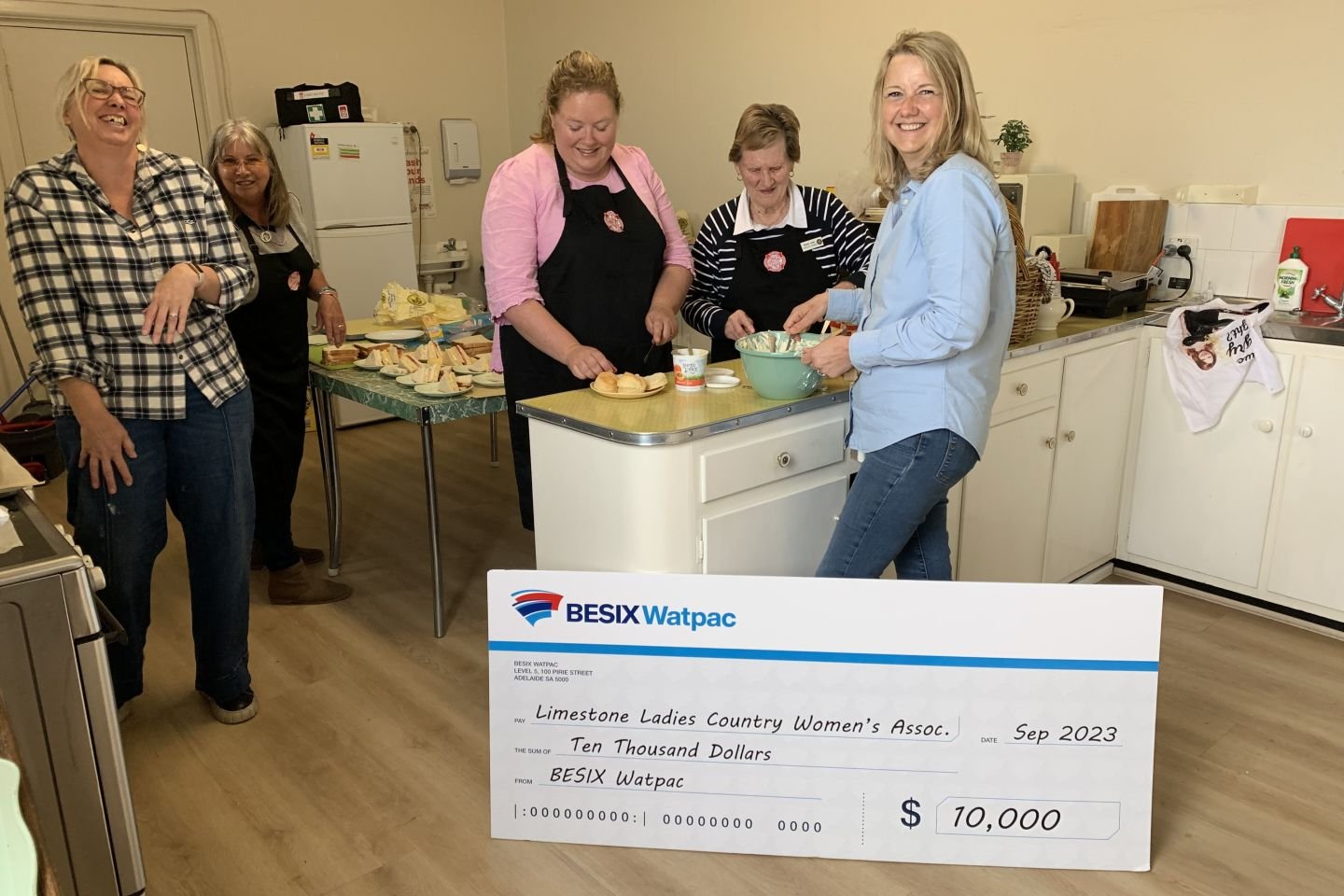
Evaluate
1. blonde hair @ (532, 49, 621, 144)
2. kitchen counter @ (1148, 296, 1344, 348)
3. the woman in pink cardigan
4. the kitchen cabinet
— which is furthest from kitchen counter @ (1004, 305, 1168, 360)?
blonde hair @ (532, 49, 621, 144)

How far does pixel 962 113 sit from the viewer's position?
5.73ft

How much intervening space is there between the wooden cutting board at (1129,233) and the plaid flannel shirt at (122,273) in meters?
2.72

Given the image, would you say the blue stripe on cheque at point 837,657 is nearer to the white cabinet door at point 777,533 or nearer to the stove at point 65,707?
the white cabinet door at point 777,533

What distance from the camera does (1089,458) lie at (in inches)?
120

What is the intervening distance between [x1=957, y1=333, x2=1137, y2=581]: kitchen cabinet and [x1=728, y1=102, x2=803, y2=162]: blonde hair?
83cm

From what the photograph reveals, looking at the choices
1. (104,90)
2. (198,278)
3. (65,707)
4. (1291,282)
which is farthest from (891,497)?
(1291,282)

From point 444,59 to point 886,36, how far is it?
2899 millimetres

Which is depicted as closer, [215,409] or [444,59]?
[215,409]

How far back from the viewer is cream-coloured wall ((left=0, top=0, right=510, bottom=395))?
5.16 metres

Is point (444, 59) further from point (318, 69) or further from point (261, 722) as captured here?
point (261, 722)

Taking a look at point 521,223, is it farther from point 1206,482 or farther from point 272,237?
point 1206,482

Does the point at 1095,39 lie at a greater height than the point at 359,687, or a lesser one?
greater

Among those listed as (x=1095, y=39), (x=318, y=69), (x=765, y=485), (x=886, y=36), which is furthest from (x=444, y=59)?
(x=765, y=485)

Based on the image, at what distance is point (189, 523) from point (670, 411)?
119 cm
